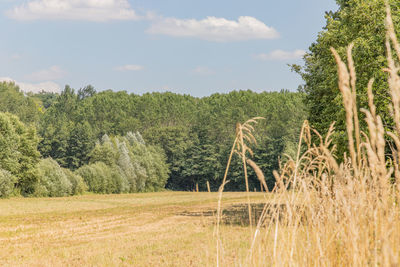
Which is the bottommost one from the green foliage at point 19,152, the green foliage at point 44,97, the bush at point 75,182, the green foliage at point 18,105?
the bush at point 75,182

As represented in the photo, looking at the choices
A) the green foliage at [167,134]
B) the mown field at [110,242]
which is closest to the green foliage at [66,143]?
the green foliage at [167,134]

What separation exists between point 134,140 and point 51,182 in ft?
79.9

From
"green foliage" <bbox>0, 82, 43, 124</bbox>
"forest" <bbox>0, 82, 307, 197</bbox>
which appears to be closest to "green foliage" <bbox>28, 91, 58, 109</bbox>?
"forest" <bbox>0, 82, 307, 197</bbox>

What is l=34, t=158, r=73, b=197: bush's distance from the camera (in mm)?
49375

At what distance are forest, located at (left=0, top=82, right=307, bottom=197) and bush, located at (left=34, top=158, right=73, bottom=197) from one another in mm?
109

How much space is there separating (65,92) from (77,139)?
912 inches

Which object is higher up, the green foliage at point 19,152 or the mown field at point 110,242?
the green foliage at point 19,152

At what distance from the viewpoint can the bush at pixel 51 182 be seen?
49375 millimetres

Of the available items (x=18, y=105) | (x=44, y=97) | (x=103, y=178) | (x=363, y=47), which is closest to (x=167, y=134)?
(x=103, y=178)

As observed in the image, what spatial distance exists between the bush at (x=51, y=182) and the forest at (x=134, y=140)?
11cm

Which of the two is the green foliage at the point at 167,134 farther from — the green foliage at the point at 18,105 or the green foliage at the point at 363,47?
the green foliage at the point at 363,47

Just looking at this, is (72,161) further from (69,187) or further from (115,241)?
(115,241)

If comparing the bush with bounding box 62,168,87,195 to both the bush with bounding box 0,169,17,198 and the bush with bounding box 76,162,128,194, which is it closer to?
the bush with bounding box 76,162,128,194

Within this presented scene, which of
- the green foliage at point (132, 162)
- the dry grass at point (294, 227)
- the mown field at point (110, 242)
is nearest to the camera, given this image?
the dry grass at point (294, 227)
